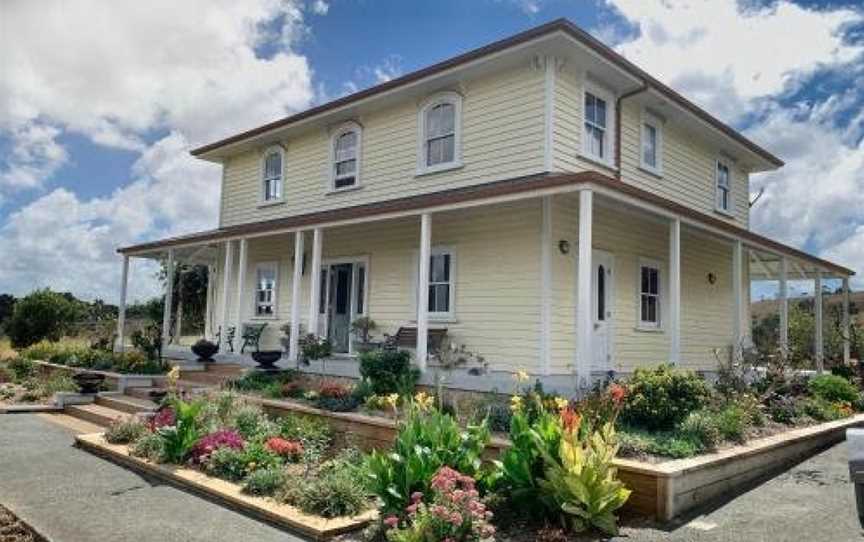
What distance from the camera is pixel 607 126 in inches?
551

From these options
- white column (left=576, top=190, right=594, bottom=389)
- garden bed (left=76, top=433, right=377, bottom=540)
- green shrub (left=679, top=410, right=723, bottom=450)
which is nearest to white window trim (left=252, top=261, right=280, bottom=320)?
garden bed (left=76, top=433, right=377, bottom=540)

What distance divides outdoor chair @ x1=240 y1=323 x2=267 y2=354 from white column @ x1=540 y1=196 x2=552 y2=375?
27.8 feet

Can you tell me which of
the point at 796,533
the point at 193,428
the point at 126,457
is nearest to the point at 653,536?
the point at 796,533

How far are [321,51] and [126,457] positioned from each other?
755 cm

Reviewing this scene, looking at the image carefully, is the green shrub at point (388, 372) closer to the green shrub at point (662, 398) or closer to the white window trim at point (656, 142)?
the green shrub at point (662, 398)

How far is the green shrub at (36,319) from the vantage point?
80.2 ft

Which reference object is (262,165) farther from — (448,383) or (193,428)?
(193,428)

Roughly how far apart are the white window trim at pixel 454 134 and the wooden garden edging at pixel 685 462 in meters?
5.79

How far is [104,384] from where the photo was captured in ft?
48.7

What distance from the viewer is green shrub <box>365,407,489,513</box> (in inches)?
236

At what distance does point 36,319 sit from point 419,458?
23068 mm

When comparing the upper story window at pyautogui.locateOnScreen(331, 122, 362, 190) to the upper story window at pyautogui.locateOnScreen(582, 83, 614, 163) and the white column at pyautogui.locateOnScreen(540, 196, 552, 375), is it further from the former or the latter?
the white column at pyautogui.locateOnScreen(540, 196, 552, 375)

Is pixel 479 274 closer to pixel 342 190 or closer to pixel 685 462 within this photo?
pixel 342 190

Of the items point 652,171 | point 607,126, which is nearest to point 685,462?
point 607,126
